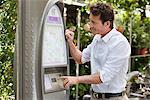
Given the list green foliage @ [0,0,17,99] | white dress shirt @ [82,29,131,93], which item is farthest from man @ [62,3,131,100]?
green foliage @ [0,0,17,99]

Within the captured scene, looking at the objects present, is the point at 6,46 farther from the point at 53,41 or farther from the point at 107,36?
the point at 107,36

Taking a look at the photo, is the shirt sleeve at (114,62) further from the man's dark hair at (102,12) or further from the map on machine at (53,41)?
the map on machine at (53,41)

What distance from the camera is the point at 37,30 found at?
211cm

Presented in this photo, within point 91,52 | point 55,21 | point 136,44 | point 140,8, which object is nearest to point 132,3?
point 140,8

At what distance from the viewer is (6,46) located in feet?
7.62

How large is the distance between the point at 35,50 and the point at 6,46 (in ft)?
1.06

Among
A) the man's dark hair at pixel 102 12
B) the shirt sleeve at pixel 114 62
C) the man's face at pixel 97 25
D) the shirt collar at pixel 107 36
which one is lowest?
the shirt sleeve at pixel 114 62

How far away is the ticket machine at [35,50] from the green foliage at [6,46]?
0.15m

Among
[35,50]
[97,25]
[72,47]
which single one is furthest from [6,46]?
[97,25]

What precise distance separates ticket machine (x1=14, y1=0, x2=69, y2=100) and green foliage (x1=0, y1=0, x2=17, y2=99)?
0.15 metres

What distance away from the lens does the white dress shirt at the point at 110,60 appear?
8.16 feet

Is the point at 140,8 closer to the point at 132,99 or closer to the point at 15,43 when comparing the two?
the point at 132,99

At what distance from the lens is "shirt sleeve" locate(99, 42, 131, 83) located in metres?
2.47

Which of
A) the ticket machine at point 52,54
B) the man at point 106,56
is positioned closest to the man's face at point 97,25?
the man at point 106,56
